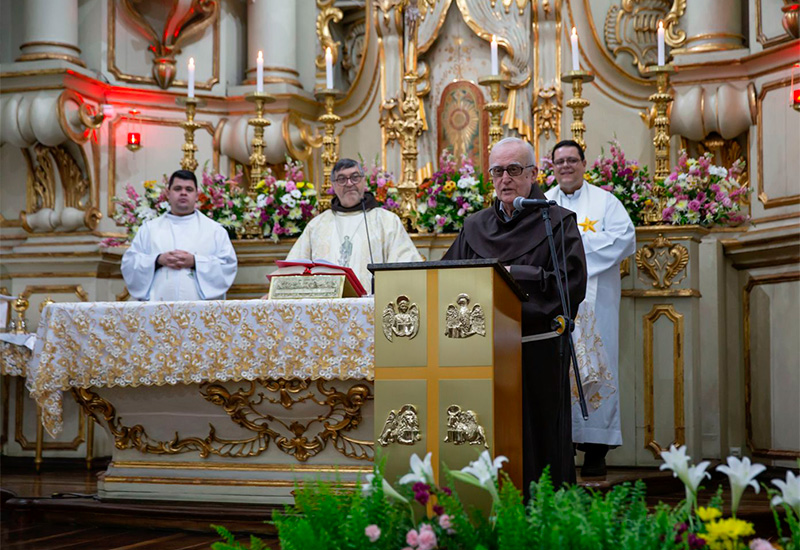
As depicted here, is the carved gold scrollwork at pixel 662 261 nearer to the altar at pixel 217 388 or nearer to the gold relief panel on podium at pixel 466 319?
the altar at pixel 217 388

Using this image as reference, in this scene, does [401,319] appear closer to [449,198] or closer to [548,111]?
[449,198]

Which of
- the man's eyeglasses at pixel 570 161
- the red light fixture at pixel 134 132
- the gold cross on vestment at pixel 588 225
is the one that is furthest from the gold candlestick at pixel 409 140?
the red light fixture at pixel 134 132

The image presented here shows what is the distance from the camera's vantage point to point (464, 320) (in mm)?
3287

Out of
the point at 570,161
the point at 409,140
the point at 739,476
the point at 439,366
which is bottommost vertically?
the point at 739,476

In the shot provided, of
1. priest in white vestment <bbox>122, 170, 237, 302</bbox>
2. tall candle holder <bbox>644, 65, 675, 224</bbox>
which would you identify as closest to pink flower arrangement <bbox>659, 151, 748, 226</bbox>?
tall candle holder <bbox>644, 65, 675, 224</bbox>

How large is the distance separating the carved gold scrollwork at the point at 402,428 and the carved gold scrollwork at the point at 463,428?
0.31 feet

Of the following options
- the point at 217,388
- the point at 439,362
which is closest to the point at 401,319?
the point at 439,362

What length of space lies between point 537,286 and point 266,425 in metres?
1.89

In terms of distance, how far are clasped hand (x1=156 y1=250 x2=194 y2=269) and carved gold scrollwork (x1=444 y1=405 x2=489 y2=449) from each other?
10.7ft

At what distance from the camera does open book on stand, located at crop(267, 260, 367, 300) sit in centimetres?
527

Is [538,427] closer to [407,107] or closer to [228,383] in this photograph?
[228,383]

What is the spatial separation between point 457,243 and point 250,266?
2.86 meters

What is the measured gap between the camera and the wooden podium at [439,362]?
324 centimetres

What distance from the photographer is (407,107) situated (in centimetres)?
763
